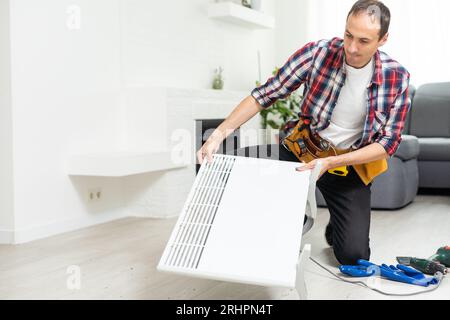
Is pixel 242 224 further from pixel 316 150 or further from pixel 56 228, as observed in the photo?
pixel 56 228

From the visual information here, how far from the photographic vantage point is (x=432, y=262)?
2.24 m

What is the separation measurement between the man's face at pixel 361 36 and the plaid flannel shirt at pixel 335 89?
0.38 ft

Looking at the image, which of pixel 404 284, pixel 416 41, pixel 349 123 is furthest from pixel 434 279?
pixel 416 41

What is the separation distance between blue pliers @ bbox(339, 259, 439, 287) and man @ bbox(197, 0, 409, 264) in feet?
0.38

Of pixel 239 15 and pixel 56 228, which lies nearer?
pixel 56 228

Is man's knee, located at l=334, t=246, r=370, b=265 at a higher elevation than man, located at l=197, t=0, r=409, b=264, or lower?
lower

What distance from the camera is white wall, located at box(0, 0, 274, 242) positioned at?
2783 millimetres

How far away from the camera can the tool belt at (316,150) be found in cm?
230

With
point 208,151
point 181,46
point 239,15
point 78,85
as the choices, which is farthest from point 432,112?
point 208,151

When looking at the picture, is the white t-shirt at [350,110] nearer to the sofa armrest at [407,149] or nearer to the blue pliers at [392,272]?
the blue pliers at [392,272]

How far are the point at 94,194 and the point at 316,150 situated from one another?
1479 mm

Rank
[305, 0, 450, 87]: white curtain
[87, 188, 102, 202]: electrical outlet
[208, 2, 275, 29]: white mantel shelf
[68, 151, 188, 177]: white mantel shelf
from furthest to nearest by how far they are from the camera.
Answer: [305, 0, 450, 87]: white curtain → [208, 2, 275, 29]: white mantel shelf → [87, 188, 102, 202]: electrical outlet → [68, 151, 188, 177]: white mantel shelf

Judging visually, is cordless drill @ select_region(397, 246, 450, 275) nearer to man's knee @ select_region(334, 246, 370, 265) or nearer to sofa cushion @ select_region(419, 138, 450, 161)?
man's knee @ select_region(334, 246, 370, 265)

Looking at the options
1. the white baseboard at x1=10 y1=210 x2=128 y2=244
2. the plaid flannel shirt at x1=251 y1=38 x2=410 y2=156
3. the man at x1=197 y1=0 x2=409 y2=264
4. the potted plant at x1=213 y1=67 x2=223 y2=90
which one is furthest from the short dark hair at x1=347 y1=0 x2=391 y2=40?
the potted plant at x1=213 y1=67 x2=223 y2=90
